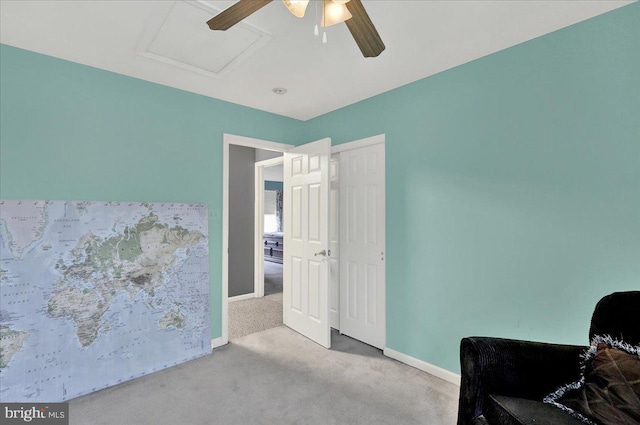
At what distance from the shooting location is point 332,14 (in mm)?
1365

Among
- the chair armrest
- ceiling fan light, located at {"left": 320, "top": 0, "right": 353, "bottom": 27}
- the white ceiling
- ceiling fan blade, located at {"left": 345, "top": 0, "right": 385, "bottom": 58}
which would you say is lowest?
the chair armrest

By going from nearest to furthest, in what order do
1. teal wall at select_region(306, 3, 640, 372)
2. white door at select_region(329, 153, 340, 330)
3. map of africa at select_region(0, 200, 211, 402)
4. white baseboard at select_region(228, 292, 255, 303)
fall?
teal wall at select_region(306, 3, 640, 372)
map of africa at select_region(0, 200, 211, 402)
white door at select_region(329, 153, 340, 330)
white baseboard at select_region(228, 292, 255, 303)

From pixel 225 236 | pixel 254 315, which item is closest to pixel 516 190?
pixel 225 236

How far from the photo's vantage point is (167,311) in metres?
2.65

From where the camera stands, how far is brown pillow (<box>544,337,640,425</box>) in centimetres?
108

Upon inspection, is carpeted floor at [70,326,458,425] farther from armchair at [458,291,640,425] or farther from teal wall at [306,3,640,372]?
armchair at [458,291,640,425]

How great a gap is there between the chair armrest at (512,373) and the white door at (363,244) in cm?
155

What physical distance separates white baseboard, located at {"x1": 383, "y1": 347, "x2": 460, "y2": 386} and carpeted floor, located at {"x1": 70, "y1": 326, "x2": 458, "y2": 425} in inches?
2.0

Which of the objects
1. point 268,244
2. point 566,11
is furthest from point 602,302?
point 268,244

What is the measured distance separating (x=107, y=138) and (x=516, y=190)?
122 inches

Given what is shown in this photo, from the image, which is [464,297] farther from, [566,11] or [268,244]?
[268,244]

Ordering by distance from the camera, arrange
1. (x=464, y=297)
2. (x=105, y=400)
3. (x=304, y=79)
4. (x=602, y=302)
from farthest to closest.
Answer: (x=304, y=79)
(x=464, y=297)
(x=105, y=400)
(x=602, y=302)

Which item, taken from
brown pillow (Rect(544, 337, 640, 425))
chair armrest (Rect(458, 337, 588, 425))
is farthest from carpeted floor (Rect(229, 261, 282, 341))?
brown pillow (Rect(544, 337, 640, 425))

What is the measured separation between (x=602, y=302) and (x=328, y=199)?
2.05m
